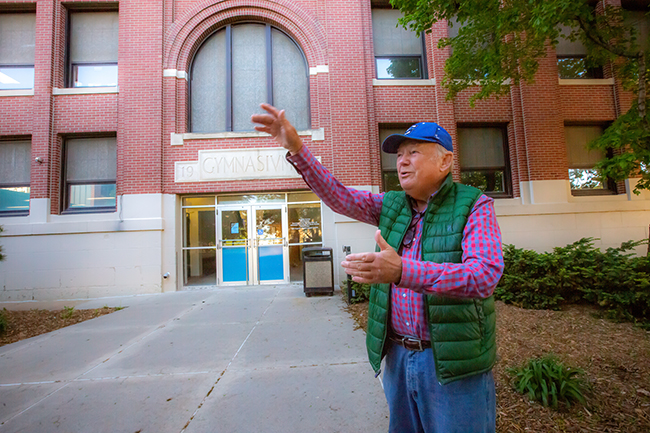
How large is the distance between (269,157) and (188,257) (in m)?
3.80

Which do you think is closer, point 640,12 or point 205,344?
point 205,344

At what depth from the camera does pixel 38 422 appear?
2.66 m

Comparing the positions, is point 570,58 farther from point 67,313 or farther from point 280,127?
point 67,313

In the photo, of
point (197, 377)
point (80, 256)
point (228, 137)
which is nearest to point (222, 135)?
point (228, 137)

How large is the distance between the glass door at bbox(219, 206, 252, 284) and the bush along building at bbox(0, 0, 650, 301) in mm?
42

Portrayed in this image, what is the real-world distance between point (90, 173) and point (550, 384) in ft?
36.2

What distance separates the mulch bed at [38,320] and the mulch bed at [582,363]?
18.6 feet

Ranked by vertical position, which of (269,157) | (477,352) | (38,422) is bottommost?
(38,422)

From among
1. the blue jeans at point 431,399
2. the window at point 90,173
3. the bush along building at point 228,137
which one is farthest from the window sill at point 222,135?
the blue jeans at point 431,399

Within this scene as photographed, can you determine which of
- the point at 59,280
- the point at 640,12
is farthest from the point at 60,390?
the point at 640,12

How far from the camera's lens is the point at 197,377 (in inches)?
132

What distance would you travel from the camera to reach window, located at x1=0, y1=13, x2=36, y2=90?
8836mm

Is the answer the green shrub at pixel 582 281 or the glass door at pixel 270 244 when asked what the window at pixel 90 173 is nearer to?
the glass door at pixel 270 244

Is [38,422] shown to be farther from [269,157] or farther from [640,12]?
[640,12]
